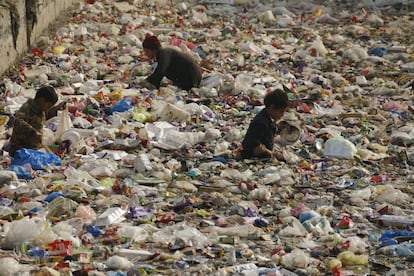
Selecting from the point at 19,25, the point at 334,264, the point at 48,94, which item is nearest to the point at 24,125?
the point at 48,94

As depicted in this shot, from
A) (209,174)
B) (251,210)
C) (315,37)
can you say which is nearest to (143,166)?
(209,174)

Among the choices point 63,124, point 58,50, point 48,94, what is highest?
point 48,94

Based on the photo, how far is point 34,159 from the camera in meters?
6.18

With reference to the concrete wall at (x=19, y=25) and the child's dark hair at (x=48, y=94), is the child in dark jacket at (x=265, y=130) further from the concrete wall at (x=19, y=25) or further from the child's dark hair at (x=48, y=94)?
the concrete wall at (x=19, y=25)

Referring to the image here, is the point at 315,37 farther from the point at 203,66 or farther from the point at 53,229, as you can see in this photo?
the point at 53,229

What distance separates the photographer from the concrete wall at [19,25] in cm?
885

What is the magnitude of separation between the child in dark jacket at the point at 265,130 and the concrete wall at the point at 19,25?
123 inches

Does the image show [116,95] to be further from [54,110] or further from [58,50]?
[58,50]

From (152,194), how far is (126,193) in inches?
6.6

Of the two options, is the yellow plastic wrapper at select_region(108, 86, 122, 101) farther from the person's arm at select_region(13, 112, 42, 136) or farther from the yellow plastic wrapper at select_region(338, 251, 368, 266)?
the yellow plastic wrapper at select_region(338, 251, 368, 266)

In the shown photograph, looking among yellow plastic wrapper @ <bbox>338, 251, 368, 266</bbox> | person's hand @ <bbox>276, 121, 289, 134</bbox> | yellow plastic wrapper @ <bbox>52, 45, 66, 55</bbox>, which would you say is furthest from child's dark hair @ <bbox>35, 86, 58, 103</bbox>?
yellow plastic wrapper @ <bbox>52, 45, 66, 55</bbox>

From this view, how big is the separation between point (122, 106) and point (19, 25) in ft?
7.07

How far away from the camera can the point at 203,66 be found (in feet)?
32.2

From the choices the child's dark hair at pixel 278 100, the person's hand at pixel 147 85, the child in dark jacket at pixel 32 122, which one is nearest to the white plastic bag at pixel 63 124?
the child in dark jacket at pixel 32 122
